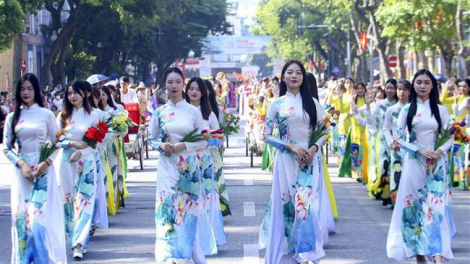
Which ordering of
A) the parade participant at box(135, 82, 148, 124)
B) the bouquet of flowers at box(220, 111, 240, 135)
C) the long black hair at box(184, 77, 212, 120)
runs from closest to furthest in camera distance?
1. the long black hair at box(184, 77, 212, 120)
2. the bouquet of flowers at box(220, 111, 240, 135)
3. the parade participant at box(135, 82, 148, 124)

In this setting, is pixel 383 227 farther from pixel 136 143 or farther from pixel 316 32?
pixel 316 32

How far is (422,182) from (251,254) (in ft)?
6.78

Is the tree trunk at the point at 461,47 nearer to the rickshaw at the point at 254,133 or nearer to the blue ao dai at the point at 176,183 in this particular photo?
the rickshaw at the point at 254,133

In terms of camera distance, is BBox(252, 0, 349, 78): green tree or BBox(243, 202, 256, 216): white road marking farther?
BBox(252, 0, 349, 78): green tree

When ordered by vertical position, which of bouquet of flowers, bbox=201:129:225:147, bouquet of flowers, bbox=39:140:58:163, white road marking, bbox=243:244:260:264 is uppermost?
bouquet of flowers, bbox=201:129:225:147

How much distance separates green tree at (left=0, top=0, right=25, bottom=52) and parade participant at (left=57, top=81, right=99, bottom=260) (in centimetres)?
2373

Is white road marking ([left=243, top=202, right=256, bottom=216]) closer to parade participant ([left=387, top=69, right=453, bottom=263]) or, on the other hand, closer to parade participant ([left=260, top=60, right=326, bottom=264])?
parade participant ([left=387, top=69, right=453, bottom=263])

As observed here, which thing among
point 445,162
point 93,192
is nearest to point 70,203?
point 93,192

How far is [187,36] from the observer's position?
7869 cm

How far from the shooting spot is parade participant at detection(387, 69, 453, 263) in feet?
35.8

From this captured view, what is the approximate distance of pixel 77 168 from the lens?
40.3 ft

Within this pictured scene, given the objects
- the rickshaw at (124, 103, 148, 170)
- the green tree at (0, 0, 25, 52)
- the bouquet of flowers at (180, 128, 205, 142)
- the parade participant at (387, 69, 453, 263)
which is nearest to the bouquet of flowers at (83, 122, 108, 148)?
the bouquet of flowers at (180, 128, 205, 142)

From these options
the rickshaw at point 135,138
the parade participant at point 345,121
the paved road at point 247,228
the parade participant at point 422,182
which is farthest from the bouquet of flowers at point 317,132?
the rickshaw at point 135,138

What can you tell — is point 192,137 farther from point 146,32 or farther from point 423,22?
point 146,32
